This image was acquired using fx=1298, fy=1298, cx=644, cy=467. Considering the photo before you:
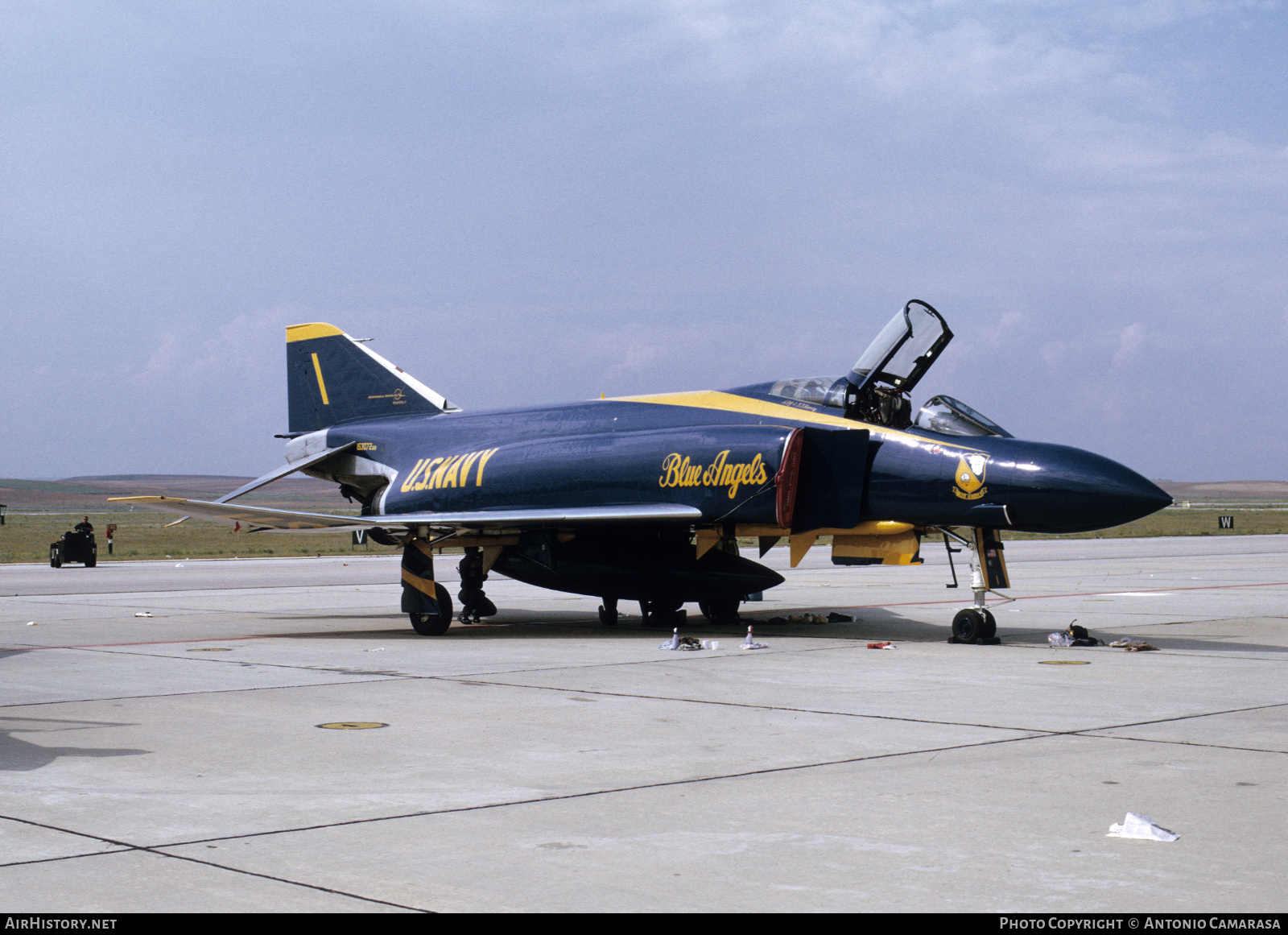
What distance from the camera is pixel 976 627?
526 inches

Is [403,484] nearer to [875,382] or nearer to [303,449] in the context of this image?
[303,449]

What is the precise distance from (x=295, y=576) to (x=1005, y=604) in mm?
16796

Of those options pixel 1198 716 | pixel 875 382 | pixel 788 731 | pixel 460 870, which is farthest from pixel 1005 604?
pixel 460 870

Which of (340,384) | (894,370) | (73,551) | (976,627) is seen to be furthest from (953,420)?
(73,551)

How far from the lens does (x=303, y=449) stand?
65.8 feet

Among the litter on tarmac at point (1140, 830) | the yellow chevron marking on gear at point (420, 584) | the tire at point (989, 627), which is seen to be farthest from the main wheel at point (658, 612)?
the litter on tarmac at point (1140, 830)

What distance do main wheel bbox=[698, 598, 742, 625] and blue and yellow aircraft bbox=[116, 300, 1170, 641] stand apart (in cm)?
3

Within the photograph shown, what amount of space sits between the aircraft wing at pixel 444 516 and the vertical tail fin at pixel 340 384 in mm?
4269

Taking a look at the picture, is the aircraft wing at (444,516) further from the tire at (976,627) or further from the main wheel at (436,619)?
the tire at (976,627)

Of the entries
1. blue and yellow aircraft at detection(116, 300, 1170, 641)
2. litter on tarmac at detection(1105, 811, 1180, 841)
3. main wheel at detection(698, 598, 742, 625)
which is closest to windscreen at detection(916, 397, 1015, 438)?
blue and yellow aircraft at detection(116, 300, 1170, 641)

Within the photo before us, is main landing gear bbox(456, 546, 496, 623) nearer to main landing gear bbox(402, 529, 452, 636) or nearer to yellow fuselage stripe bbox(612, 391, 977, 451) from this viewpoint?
main landing gear bbox(402, 529, 452, 636)

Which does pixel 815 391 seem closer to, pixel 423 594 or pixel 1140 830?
pixel 423 594

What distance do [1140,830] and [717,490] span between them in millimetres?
9067

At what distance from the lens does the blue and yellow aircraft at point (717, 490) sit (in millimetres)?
12883
